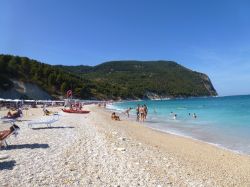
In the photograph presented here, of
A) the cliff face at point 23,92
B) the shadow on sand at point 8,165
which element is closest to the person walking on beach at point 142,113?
the shadow on sand at point 8,165

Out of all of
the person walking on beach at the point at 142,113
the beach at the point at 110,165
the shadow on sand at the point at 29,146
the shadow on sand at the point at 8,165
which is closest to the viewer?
the beach at the point at 110,165

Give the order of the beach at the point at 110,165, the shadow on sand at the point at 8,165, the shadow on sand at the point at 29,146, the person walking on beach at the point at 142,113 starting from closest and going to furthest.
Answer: the beach at the point at 110,165, the shadow on sand at the point at 8,165, the shadow on sand at the point at 29,146, the person walking on beach at the point at 142,113

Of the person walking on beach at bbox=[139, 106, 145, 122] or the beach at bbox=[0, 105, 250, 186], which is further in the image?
the person walking on beach at bbox=[139, 106, 145, 122]

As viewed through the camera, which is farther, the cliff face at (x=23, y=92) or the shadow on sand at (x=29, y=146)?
the cliff face at (x=23, y=92)

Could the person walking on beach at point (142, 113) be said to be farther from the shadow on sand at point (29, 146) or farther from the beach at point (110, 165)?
A: the shadow on sand at point (29, 146)

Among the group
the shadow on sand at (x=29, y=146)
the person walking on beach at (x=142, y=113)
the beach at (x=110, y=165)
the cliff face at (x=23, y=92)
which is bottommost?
the beach at (x=110, y=165)

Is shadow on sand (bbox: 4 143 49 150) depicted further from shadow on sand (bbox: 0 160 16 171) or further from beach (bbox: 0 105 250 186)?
shadow on sand (bbox: 0 160 16 171)

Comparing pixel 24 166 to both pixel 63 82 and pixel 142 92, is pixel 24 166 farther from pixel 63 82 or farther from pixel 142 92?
pixel 142 92

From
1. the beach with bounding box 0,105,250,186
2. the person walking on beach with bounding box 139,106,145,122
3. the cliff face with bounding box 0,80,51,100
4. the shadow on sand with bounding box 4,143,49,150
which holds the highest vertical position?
the cliff face with bounding box 0,80,51,100

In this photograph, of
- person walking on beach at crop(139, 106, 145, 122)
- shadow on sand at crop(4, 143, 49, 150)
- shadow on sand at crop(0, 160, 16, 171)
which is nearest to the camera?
shadow on sand at crop(0, 160, 16, 171)

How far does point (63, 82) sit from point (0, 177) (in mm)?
106204

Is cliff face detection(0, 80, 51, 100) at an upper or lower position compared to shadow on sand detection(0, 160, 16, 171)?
upper

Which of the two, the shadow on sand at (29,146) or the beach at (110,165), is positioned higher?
the shadow on sand at (29,146)

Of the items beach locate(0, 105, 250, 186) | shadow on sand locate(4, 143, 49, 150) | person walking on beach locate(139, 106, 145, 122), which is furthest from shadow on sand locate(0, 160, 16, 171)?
person walking on beach locate(139, 106, 145, 122)
